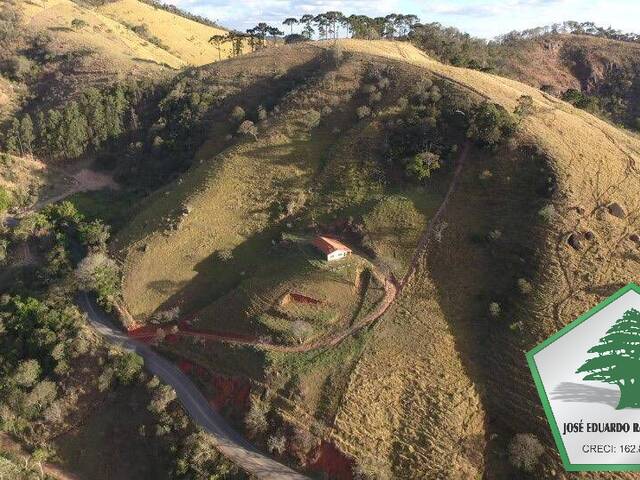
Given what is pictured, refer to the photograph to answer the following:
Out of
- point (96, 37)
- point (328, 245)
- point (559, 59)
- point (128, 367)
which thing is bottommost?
point (128, 367)

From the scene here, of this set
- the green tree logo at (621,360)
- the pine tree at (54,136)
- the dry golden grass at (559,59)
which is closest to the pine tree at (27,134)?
the pine tree at (54,136)

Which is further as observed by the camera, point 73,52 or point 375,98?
point 73,52

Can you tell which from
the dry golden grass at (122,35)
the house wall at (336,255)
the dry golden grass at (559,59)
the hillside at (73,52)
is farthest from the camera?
the dry golden grass at (559,59)

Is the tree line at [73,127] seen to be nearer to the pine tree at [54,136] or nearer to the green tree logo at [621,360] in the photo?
the pine tree at [54,136]

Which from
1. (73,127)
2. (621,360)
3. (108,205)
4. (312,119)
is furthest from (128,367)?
(73,127)

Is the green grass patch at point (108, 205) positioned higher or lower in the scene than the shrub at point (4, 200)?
higher

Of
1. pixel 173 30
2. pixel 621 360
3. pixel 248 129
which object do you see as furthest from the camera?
pixel 173 30

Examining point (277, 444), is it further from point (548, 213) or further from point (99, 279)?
point (548, 213)
